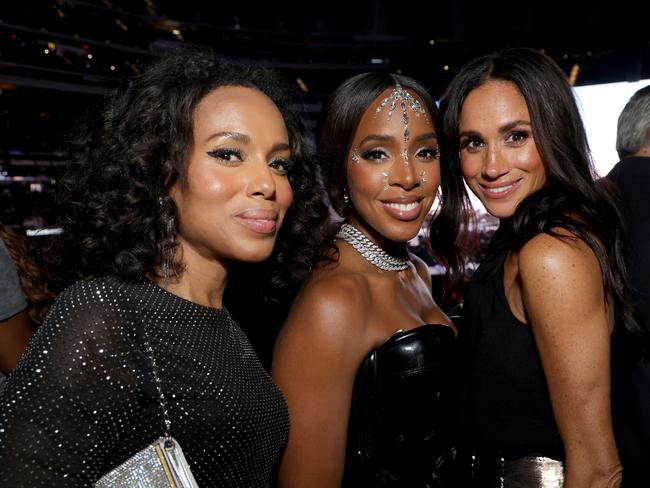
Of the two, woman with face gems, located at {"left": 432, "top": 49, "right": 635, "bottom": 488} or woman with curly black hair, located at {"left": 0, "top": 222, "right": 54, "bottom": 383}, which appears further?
woman with curly black hair, located at {"left": 0, "top": 222, "right": 54, "bottom": 383}

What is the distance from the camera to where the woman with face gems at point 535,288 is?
4.37ft

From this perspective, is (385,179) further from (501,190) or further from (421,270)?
(421,270)

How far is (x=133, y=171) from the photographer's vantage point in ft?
3.98

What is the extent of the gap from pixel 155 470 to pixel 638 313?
5.94ft

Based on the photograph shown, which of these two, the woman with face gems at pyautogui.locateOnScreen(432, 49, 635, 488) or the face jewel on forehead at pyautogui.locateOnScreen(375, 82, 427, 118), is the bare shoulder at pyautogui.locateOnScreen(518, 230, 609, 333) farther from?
the face jewel on forehead at pyautogui.locateOnScreen(375, 82, 427, 118)

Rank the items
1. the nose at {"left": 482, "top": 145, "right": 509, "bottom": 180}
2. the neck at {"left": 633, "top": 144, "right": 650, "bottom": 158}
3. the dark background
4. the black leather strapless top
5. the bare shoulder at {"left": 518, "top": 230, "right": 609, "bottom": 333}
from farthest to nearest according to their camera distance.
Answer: the dark background < the neck at {"left": 633, "top": 144, "right": 650, "bottom": 158} < the nose at {"left": 482, "top": 145, "right": 509, "bottom": 180} < the black leather strapless top < the bare shoulder at {"left": 518, "top": 230, "right": 609, "bottom": 333}

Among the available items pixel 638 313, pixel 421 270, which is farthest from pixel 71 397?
pixel 638 313

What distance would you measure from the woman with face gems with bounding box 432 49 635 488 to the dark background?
662 millimetres

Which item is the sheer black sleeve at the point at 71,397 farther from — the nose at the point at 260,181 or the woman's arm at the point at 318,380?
the woman's arm at the point at 318,380

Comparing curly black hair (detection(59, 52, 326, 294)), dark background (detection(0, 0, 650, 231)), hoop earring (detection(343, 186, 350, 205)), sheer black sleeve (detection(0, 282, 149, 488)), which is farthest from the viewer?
dark background (detection(0, 0, 650, 231))

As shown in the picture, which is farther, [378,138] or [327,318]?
[378,138]

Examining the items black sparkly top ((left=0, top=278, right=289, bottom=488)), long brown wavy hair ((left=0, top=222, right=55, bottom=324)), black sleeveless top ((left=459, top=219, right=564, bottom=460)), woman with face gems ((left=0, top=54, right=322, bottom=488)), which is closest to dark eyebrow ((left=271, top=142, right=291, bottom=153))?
woman with face gems ((left=0, top=54, right=322, bottom=488))

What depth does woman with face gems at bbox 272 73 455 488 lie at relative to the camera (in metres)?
1.52

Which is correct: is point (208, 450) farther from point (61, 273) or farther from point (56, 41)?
point (56, 41)
